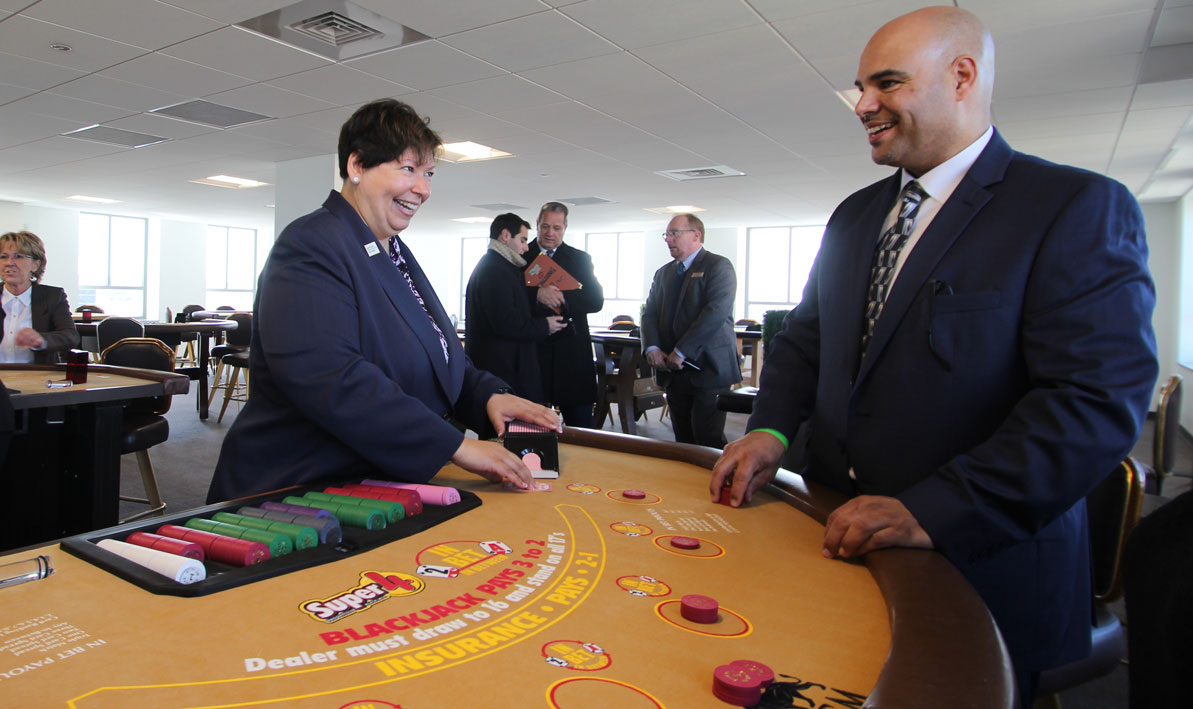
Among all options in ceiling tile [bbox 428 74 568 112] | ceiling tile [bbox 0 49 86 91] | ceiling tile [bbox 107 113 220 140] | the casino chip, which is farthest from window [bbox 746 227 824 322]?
the casino chip

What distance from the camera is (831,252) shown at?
4.99ft

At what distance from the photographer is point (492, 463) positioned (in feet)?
4.52

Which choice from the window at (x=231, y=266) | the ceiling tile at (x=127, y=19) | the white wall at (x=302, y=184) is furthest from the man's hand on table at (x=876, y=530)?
the window at (x=231, y=266)

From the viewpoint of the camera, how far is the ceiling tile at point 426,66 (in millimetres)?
4471

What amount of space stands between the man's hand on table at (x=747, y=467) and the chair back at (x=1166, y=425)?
3.13 m

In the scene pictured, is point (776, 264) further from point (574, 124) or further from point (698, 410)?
point (698, 410)

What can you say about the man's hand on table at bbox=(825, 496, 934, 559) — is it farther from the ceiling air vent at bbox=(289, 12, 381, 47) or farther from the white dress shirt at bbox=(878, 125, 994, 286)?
the ceiling air vent at bbox=(289, 12, 381, 47)

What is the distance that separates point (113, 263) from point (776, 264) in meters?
13.6

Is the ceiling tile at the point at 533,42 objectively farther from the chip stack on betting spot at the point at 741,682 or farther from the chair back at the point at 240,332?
the chair back at the point at 240,332

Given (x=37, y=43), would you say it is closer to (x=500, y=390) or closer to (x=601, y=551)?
(x=500, y=390)

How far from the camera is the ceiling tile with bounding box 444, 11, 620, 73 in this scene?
3.99 metres

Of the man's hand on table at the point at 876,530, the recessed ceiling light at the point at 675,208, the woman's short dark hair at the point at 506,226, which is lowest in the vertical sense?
the man's hand on table at the point at 876,530

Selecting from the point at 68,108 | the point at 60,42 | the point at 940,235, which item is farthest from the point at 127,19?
the point at 940,235

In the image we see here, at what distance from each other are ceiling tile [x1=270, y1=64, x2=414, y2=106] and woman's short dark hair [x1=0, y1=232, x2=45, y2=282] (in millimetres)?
1892
